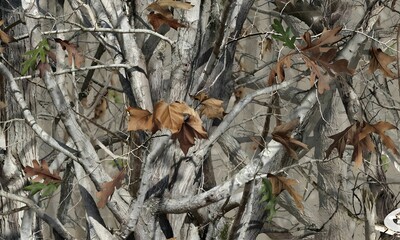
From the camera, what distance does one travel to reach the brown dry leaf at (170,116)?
378cm

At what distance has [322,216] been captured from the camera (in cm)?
777

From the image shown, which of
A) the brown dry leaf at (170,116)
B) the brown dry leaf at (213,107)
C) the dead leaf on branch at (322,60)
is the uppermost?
the dead leaf on branch at (322,60)

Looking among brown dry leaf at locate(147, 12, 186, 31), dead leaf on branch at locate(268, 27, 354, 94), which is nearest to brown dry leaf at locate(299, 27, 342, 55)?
dead leaf on branch at locate(268, 27, 354, 94)

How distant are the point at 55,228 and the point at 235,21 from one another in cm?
159

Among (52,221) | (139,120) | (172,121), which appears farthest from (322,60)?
(52,221)

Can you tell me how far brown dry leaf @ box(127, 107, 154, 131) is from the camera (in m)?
3.82

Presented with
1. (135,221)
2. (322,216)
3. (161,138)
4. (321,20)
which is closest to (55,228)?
(135,221)

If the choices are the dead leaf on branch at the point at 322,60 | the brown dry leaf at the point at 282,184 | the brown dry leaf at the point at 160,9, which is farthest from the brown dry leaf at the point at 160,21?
the brown dry leaf at the point at 282,184

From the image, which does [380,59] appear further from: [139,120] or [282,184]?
[139,120]

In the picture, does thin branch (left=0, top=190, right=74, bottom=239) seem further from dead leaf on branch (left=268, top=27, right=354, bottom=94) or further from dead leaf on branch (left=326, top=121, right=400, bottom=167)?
dead leaf on branch (left=326, top=121, right=400, bottom=167)

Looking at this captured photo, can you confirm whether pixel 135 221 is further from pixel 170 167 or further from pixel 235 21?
pixel 235 21

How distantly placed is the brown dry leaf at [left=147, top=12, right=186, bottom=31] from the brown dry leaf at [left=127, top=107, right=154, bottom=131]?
0.65 m

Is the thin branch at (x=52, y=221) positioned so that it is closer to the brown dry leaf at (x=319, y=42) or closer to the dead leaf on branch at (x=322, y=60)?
the dead leaf on branch at (x=322, y=60)

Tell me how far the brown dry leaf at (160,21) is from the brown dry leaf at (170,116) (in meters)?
0.64
